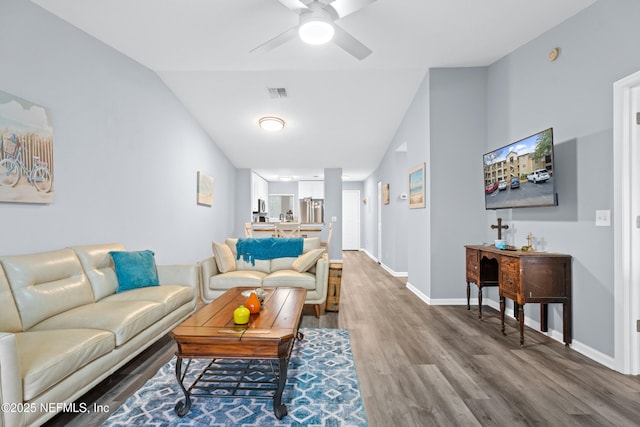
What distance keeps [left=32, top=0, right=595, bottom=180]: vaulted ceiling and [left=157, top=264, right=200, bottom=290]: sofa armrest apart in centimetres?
242

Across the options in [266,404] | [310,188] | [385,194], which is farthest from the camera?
[310,188]

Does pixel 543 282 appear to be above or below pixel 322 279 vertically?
above

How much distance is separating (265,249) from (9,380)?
2.80m

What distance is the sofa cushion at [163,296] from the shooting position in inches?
102

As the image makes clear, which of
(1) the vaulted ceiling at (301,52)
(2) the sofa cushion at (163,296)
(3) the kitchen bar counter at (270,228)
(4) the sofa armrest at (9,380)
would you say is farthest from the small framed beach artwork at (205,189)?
(4) the sofa armrest at (9,380)

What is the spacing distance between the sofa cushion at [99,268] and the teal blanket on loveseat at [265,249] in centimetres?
149

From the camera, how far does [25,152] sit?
2.38 m

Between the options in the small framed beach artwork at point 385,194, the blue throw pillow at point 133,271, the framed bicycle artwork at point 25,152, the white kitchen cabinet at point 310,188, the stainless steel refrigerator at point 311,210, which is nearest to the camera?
the framed bicycle artwork at point 25,152

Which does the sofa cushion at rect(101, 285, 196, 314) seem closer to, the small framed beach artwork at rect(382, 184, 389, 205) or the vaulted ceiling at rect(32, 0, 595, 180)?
the vaulted ceiling at rect(32, 0, 595, 180)

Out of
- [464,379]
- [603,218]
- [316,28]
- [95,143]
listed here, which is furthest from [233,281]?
[603,218]

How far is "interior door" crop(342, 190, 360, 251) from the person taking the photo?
35.7 feet

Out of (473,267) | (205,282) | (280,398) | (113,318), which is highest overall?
(473,267)

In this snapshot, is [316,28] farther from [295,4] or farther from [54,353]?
[54,353]

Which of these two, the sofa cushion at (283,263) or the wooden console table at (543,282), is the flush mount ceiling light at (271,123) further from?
the wooden console table at (543,282)
